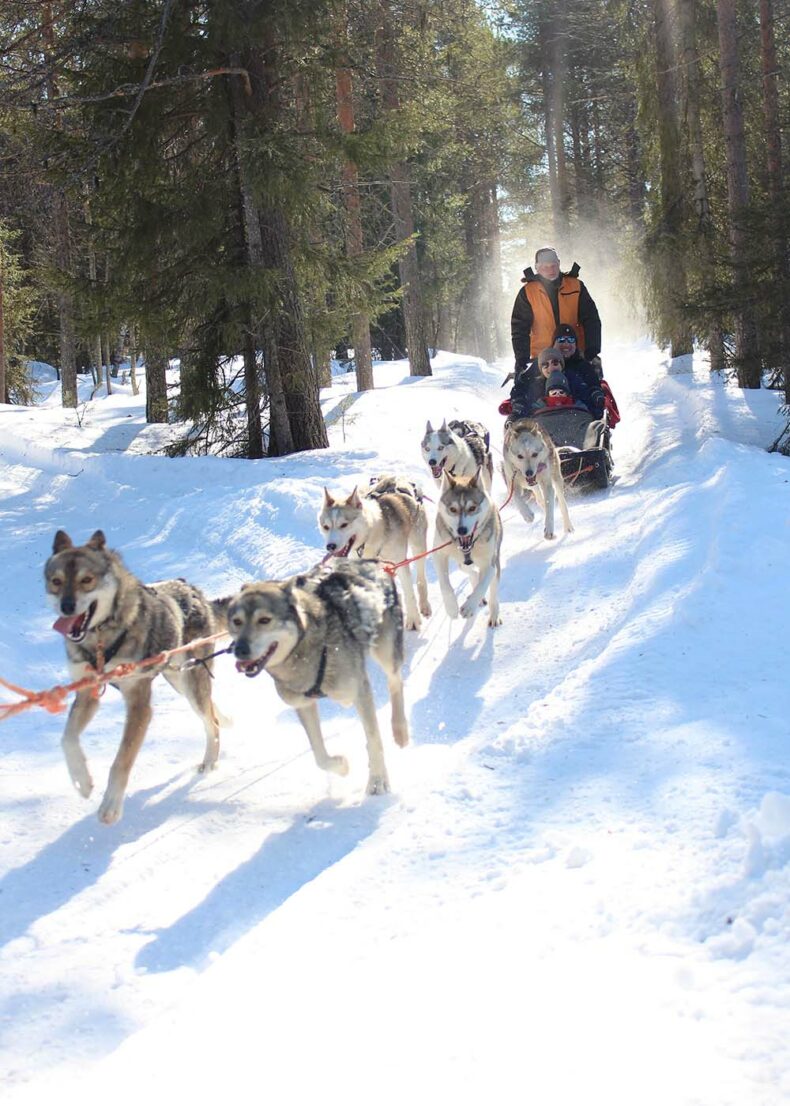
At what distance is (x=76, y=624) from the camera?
419 cm

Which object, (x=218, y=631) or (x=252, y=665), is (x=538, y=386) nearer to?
(x=218, y=631)

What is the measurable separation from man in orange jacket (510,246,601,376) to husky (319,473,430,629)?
13.0ft

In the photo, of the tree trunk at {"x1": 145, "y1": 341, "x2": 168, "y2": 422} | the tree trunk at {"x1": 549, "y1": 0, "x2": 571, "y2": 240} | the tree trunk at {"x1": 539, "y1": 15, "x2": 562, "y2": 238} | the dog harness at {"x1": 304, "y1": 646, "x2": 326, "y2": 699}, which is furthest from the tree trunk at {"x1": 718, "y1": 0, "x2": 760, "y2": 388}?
the tree trunk at {"x1": 539, "y1": 15, "x2": 562, "y2": 238}

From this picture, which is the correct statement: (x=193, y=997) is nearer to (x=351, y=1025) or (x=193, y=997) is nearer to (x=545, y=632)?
(x=351, y=1025)

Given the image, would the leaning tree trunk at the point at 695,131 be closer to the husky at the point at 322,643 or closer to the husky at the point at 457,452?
the husky at the point at 457,452

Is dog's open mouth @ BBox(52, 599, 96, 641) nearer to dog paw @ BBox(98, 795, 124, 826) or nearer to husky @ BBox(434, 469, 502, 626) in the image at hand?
dog paw @ BBox(98, 795, 124, 826)

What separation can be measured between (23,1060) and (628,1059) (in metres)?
1.84

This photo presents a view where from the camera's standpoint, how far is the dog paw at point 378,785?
4.48 meters

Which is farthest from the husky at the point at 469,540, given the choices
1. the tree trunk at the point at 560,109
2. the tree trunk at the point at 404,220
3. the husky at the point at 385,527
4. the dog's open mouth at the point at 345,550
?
the tree trunk at the point at 560,109

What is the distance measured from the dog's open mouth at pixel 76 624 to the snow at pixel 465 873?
94 cm

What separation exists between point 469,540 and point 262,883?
3.29 meters

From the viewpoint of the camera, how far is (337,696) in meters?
4.51

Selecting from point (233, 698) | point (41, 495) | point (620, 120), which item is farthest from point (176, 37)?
point (620, 120)

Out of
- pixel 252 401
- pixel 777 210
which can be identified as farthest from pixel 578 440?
pixel 252 401
